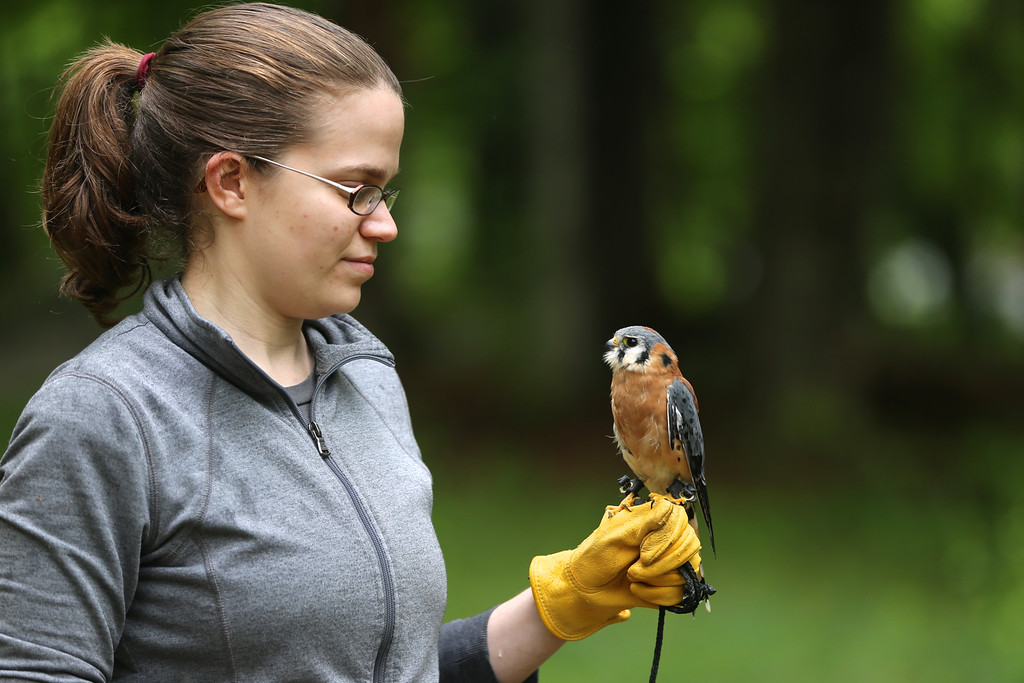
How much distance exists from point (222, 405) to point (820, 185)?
720cm

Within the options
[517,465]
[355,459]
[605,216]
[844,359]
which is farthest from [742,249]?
[355,459]

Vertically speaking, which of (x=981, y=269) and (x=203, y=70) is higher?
(x=981, y=269)

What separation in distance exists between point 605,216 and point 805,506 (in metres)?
3.77

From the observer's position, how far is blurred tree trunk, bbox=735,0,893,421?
315 inches

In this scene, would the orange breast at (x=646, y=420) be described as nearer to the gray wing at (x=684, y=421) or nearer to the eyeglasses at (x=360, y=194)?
the gray wing at (x=684, y=421)

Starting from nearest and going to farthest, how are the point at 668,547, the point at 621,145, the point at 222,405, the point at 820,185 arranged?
1. the point at 222,405
2. the point at 668,547
3. the point at 820,185
4. the point at 621,145

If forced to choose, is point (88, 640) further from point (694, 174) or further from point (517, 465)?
point (694, 174)

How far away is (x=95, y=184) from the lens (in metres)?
1.76

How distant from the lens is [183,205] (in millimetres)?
1781

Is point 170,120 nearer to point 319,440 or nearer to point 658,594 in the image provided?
point 319,440

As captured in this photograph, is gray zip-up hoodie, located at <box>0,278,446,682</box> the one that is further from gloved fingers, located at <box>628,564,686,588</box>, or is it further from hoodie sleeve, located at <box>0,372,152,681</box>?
gloved fingers, located at <box>628,564,686,588</box>

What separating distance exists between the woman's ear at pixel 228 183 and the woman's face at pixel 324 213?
0.03 metres

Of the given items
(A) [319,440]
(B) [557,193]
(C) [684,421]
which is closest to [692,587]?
(C) [684,421]

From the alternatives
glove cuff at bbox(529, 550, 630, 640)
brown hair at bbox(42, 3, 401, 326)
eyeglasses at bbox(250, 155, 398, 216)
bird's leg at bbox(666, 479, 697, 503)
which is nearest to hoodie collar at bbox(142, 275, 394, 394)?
brown hair at bbox(42, 3, 401, 326)
